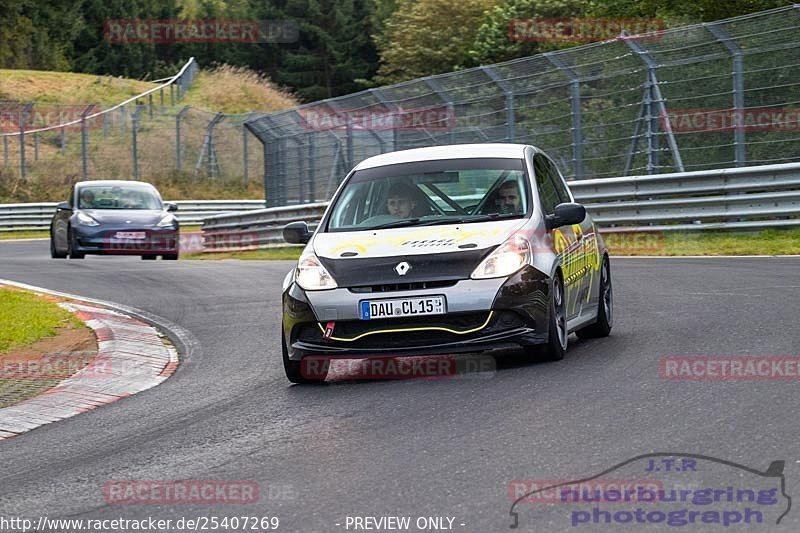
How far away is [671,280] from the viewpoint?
46.4 feet

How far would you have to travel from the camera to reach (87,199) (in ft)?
82.0

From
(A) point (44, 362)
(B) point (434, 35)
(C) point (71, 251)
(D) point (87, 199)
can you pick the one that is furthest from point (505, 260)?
(B) point (434, 35)

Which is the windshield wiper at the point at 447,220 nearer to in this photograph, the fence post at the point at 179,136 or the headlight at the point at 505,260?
the headlight at the point at 505,260

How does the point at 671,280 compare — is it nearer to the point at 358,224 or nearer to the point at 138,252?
the point at 358,224

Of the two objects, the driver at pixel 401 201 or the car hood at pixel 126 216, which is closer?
the driver at pixel 401 201

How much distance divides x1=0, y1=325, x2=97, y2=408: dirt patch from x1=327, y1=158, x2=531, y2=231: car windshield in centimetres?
230

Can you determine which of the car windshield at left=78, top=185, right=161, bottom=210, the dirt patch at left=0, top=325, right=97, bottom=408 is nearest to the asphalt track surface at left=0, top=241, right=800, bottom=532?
the dirt patch at left=0, top=325, right=97, bottom=408

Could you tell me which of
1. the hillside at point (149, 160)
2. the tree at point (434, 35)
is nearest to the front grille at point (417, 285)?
the hillside at point (149, 160)

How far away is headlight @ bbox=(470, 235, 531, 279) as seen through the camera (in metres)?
8.47

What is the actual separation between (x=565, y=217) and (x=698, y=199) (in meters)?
10.9

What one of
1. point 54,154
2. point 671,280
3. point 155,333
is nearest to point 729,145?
point 671,280

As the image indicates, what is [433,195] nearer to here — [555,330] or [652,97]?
[555,330]

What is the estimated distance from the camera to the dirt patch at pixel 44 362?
9391 mm

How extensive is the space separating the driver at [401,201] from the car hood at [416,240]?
35 centimetres
